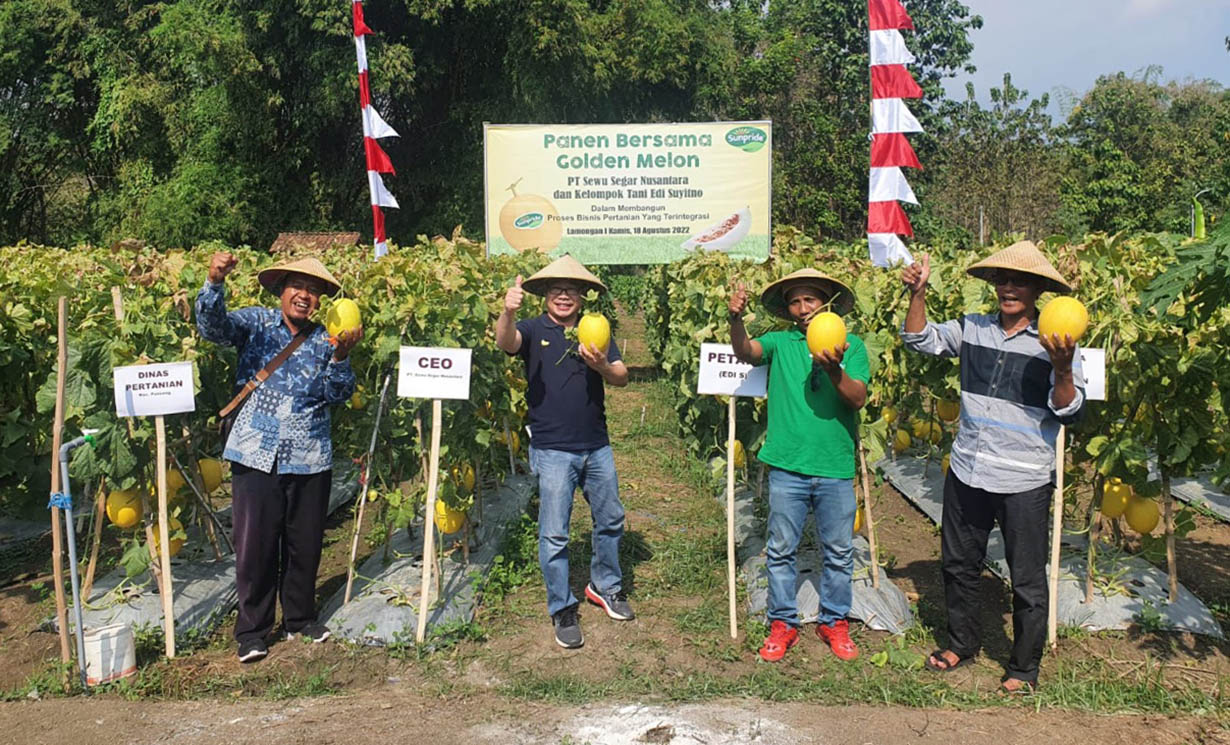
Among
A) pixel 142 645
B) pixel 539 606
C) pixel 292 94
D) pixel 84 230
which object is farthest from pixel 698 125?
pixel 84 230

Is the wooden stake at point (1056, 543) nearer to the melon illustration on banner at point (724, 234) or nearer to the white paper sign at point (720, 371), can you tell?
the white paper sign at point (720, 371)

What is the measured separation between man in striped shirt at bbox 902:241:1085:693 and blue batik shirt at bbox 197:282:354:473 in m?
2.94

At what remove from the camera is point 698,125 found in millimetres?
13656

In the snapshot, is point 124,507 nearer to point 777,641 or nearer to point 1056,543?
point 777,641

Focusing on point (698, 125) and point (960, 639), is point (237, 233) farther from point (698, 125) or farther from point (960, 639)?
point (960, 639)

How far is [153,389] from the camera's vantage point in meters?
4.66

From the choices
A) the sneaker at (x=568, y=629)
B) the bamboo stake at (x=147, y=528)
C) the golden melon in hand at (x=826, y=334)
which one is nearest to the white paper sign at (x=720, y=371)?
the golden melon in hand at (x=826, y=334)

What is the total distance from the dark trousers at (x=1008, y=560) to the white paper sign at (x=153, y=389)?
3854 mm

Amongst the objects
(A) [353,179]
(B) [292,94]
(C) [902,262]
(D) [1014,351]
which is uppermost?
(B) [292,94]

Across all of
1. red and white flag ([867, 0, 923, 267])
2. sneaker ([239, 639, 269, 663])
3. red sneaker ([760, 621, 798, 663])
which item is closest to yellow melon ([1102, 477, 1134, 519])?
red sneaker ([760, 621, 798, 663])

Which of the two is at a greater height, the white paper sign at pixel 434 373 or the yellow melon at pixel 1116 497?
the white paper sign at pixel 434 373

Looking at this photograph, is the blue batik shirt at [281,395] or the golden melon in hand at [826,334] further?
the blue batik shirt at [281,395]

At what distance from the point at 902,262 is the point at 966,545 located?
389cm

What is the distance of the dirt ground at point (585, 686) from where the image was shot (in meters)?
3.92
